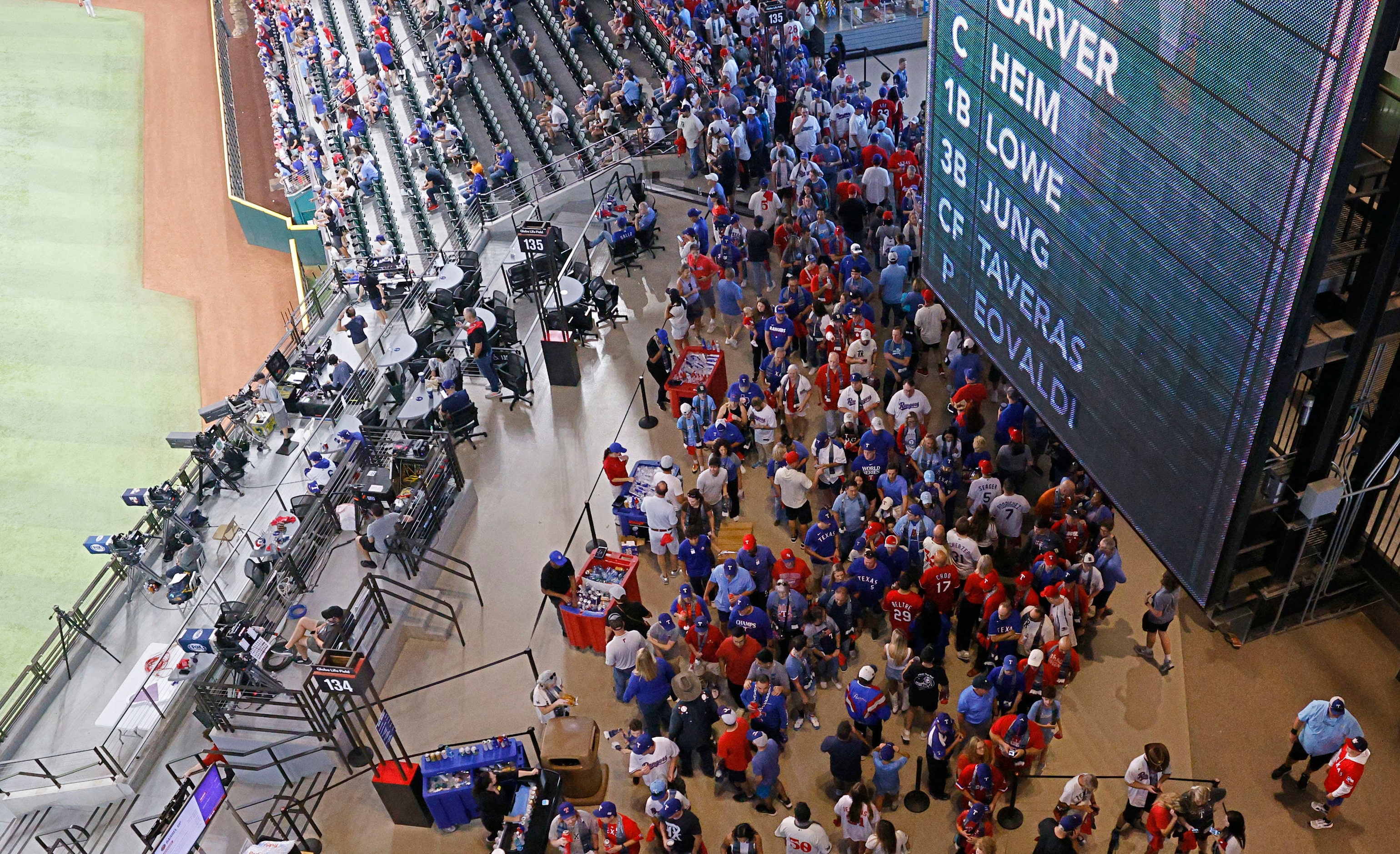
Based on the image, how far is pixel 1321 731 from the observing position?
32.9 ft

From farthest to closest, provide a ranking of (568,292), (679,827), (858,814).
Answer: (568,292)
(679,827)
(858,814)

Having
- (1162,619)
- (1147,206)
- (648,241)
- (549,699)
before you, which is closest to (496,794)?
(549,699)


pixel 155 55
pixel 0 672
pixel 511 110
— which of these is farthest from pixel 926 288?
pixel 155 55

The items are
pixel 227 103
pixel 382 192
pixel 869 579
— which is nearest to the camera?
pixel 869 579

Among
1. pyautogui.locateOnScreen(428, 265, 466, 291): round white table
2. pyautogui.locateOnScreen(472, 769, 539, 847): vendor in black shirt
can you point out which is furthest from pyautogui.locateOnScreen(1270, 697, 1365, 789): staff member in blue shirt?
pyautogui.locateOnScreen(428, 265, 466, 291): round white table

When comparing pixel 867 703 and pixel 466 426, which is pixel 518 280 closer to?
pixel 466 426

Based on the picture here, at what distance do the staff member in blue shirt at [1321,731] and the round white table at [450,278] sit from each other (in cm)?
1401

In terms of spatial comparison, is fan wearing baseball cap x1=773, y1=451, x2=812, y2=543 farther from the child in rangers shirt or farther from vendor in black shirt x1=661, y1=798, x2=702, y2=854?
the child in rangers shirt

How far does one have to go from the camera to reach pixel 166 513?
17.8 meters

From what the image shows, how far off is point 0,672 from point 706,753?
1604 centimetres

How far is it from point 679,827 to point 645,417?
7.36 metres

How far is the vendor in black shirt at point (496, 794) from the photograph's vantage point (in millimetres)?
10859

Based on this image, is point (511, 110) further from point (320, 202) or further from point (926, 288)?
point (926, 288)

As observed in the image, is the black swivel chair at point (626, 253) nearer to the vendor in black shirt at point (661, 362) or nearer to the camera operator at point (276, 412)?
the vendor in black shirt at point (661, 362)
